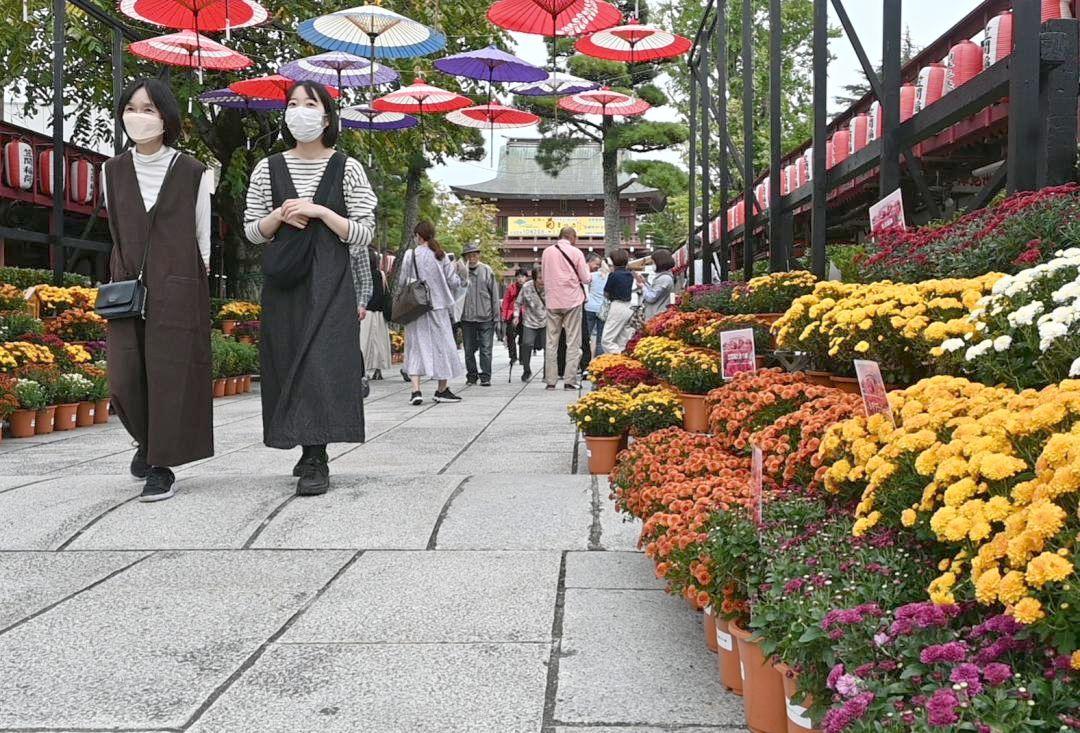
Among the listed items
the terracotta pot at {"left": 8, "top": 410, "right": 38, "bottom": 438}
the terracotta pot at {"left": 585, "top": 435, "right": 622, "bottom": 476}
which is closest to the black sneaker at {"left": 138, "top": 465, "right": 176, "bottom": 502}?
the terracotta pot at {"left": 585, "top": 435, "right": 622, "bottom": 476}

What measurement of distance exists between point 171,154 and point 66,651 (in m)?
2.47

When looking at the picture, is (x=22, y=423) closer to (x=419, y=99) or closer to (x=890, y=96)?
(x=890, y=96)

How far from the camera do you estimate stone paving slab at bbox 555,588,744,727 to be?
210 cm

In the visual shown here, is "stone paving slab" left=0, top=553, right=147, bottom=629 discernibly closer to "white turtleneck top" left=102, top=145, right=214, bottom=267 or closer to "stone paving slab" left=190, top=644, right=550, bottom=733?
"stone paving slab" left=190, top=644, right=550, bottom=733

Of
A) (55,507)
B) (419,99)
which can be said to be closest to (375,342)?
(419,99)

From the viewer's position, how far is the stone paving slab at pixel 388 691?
205 cm

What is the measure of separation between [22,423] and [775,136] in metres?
6.49

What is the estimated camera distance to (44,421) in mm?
7199

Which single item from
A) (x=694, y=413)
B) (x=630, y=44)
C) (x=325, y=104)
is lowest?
(x=694, y=413)

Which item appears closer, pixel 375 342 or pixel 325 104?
pixel 325 104

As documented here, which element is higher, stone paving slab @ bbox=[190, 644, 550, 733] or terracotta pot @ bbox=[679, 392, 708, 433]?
terracotta pot @ bbox=[679, 392, 708, 433]

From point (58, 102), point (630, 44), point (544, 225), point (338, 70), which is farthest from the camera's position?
point (544, 225)

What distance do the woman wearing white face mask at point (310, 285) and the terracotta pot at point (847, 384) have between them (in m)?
2.16

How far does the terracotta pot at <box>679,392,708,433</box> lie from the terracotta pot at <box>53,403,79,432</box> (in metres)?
5.05
